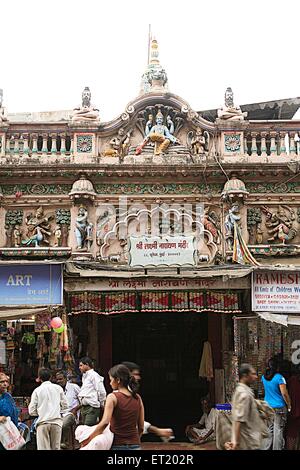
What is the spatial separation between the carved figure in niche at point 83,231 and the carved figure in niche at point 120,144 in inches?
56.9

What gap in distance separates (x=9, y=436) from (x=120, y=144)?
6.96 meters

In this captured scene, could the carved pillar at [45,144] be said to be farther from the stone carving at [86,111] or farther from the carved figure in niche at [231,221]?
the carved figure in niche at [231,221]

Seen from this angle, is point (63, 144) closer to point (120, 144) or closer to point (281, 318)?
point (120, 144)

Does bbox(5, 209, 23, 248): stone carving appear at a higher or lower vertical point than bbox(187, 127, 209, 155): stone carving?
lower

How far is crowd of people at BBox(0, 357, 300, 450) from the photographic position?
5.25 m

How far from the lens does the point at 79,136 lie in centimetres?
1212

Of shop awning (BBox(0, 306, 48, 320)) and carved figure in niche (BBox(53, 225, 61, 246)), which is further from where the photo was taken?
carved figure in niche (BBox(53, 225, 61, 246))

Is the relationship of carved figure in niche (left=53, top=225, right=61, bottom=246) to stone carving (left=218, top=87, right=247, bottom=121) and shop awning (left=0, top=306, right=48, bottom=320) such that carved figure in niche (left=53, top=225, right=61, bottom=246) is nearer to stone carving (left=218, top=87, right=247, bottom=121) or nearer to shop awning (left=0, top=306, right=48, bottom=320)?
shop awning (left=0, top=306, right=48, bottom=320)

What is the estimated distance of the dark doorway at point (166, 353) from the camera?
12539mm

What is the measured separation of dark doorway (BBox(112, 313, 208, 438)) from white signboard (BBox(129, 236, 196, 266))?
2202 millimetres

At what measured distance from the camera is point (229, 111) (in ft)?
40.3

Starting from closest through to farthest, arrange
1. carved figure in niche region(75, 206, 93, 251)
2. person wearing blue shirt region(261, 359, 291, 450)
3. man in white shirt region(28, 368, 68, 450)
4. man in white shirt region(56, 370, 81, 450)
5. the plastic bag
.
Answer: the plastic bag
man in white shirt region(28, 368, 68, 450)
person wearing blue shirt region(261, 359, 291, 450)
man in white shirt region(56, 370, 81, 450)
carved figure in niche region(75, 206, 93, 251)

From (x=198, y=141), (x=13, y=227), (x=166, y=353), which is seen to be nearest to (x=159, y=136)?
(x=198, y=141)

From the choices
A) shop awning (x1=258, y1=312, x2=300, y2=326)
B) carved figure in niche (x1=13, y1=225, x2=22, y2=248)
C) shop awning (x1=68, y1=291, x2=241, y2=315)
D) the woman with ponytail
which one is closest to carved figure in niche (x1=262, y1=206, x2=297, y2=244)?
shop awning (x1=68, y1=291, x2=241, y2=315)
